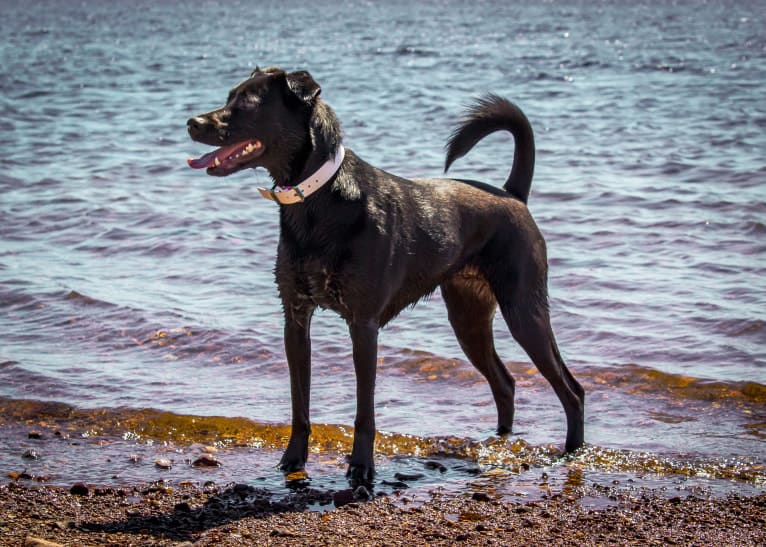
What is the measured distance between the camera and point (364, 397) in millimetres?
5551

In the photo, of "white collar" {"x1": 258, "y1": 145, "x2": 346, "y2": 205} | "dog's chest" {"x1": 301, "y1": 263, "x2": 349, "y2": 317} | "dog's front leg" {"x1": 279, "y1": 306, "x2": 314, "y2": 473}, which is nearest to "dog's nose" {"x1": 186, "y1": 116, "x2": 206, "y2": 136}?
"white collar" {"x1": 258, "y1": 145, "x2": 346, "y2": 205}

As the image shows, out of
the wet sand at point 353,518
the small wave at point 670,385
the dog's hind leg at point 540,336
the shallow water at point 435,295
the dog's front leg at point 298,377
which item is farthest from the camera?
the small wave at point 670,385

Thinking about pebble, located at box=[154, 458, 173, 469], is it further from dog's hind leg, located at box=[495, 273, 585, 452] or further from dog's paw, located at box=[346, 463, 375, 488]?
dog's hind leg, located at box=[495, 273, 585, 452]

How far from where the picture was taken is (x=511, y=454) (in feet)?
20.1

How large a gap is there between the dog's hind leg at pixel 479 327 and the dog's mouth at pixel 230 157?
4.77ft

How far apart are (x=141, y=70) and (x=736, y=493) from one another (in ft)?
79.1

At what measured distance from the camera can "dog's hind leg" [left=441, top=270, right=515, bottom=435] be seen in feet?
20.6

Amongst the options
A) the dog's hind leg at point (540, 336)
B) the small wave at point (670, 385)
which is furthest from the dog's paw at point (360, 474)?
the small wave at point (670, 385)

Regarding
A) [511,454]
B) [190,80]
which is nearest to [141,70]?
[190,80]

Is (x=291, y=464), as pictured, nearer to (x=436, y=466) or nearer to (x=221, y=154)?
(x=436, y=466)

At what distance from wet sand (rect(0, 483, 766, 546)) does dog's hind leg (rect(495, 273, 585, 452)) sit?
751mm

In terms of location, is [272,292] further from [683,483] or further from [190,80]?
[190,80]

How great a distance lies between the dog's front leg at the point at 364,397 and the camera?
18.0ft

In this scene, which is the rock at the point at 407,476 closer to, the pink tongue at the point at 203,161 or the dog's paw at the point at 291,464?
the dog's paw at the point at 291,464
